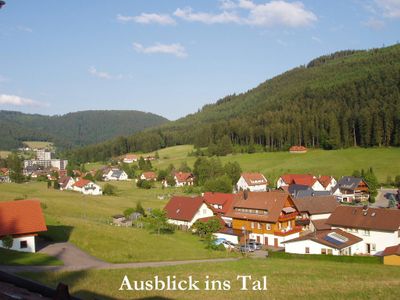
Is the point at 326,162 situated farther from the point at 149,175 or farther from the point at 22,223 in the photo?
the point at 22,223

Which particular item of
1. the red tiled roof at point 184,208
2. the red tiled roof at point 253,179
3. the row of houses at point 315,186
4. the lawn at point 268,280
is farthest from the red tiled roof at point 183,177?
the lawn at point 268,280

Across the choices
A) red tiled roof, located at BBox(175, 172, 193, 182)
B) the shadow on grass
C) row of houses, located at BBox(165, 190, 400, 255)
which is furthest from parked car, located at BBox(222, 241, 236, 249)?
red tiled roof, located at BBox(175, 172, 193, 182)

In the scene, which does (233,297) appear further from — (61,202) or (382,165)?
(382,165)

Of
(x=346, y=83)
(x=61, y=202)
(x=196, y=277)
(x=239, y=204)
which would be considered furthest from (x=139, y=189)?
(x=346, y=83)

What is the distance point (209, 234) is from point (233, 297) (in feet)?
90.0

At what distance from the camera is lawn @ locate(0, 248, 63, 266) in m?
29.0

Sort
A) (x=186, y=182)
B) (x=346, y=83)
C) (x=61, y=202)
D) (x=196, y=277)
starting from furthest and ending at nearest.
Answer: (x=346, y=83), (x=186, y=182), (x=61, y=202), (x=196, y=277)

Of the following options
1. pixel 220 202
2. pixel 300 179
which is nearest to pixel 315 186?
pixel 300 179

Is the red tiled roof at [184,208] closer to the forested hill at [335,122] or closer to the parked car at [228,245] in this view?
the parked car at [228,245]

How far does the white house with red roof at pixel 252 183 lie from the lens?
101 metres

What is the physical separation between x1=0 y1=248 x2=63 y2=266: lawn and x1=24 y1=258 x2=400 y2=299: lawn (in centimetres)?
476

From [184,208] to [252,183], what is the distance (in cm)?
4356

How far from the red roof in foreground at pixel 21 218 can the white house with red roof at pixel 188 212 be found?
2560 cm

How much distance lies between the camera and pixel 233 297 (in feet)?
69.9
